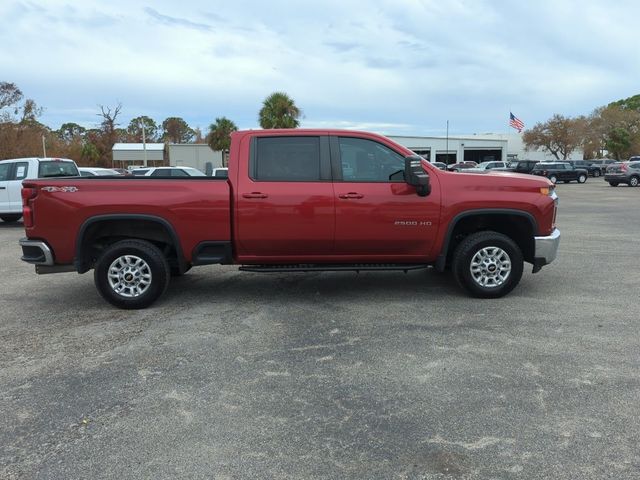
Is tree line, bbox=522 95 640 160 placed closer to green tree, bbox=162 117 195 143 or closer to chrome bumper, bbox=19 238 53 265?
green tree, bbox=162 117 195 143

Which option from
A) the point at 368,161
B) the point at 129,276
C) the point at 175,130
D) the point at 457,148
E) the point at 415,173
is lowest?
the point at 129,276

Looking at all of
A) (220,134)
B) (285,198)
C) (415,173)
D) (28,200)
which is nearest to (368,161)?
(415,173)

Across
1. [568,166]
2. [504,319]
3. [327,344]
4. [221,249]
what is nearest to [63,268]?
[221,249]

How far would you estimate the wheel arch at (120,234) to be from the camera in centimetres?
577

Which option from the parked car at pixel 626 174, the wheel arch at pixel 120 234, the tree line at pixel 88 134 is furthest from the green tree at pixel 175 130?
the wheel arch at pixel 120 234

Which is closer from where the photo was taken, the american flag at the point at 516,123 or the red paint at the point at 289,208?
the red paint at the point at 289,208

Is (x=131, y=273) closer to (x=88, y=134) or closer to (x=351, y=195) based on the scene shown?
(x=351, y=195)

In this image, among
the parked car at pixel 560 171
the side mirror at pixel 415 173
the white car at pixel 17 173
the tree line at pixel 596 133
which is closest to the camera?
the side mirror at pixel 415 173

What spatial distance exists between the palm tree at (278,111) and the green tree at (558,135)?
161 feet

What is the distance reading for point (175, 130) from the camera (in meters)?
119

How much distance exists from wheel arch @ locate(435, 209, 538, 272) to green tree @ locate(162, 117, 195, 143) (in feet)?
383

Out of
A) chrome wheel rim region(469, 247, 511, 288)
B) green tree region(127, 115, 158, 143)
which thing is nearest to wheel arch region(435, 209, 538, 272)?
chrome wheel rim region(469, 247, 511, 288)

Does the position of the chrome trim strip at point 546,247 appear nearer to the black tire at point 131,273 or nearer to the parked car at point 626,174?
the black tire at point 131,273

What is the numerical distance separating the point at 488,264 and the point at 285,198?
253 cm
